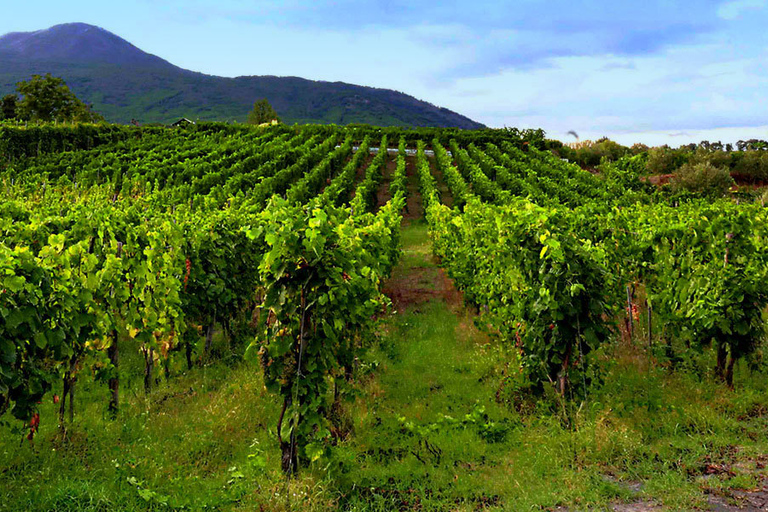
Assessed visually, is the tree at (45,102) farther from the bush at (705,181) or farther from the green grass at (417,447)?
the green grass at (417,447)

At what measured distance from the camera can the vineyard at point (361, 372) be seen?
4.91 meters

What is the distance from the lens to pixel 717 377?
7.64m

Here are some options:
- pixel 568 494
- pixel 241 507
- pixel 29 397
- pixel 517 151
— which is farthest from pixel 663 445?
pixel 517 151

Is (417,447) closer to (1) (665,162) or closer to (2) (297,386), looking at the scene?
(2) (297,386)

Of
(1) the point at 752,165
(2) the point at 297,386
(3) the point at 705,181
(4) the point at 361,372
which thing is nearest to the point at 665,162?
(1) the point at 752,165

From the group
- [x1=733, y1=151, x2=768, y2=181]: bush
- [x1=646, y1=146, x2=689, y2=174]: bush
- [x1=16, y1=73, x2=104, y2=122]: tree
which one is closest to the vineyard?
[x1=646, y1=146, x2=689, y2=174]: bush

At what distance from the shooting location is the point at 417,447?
5.88 metres

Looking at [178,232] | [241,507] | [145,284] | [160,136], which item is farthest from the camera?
[160,136]

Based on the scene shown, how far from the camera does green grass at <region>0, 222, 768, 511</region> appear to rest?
4.82m

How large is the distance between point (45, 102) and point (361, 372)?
7466cm

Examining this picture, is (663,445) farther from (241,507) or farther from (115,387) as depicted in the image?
(115,387)

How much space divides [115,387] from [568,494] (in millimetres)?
5620

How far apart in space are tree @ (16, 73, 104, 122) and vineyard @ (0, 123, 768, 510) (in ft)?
224

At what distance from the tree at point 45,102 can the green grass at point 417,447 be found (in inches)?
2799
